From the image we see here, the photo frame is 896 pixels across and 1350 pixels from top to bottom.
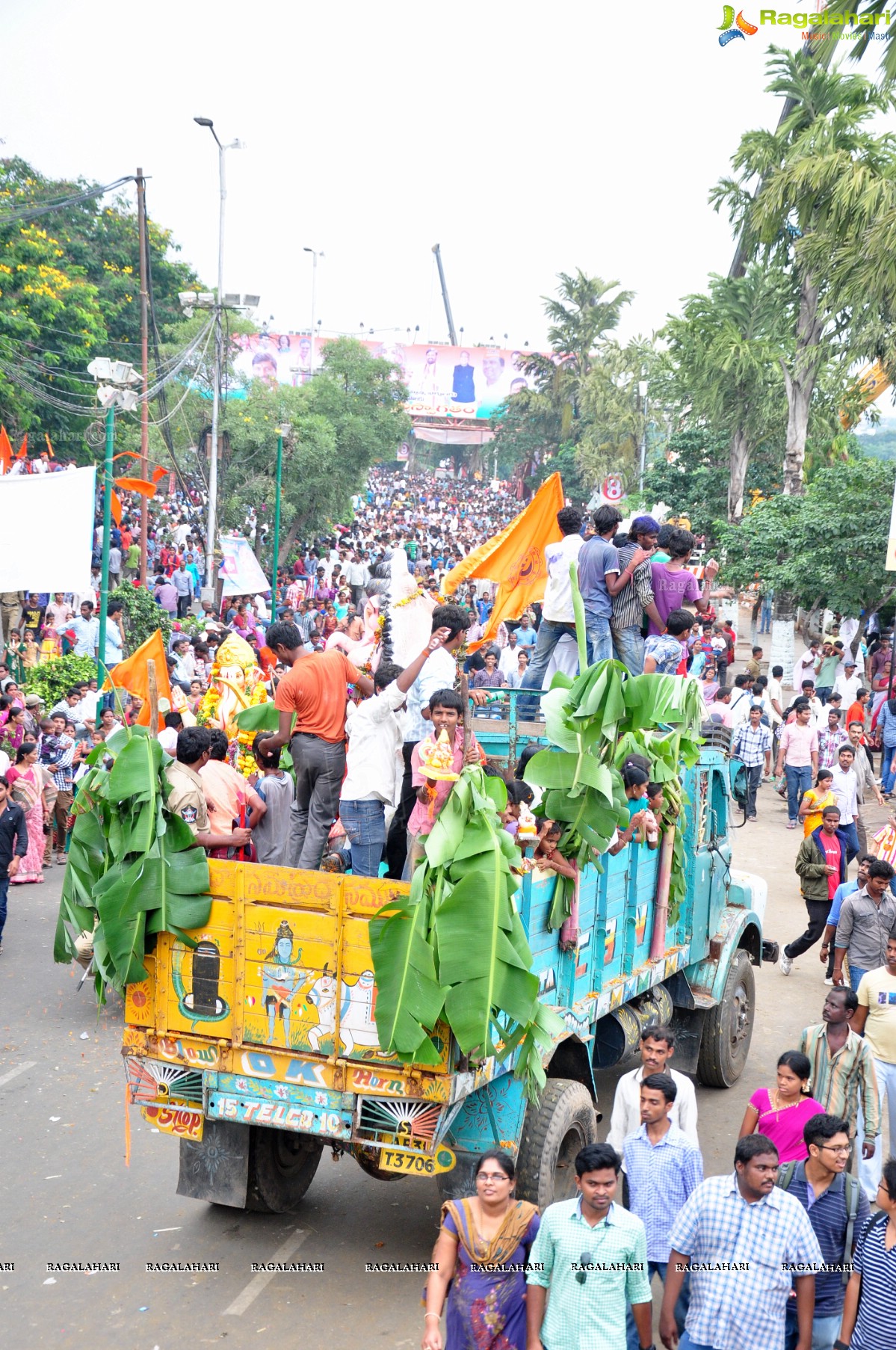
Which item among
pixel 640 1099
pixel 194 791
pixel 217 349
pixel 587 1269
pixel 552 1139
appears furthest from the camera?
pixel 217 349

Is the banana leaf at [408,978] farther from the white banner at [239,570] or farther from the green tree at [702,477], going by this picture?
the green tree at [702,477]

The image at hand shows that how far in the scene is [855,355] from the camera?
77.9 feet

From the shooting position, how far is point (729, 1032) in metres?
8.53

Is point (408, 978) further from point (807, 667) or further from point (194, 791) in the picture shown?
point (807, 667)

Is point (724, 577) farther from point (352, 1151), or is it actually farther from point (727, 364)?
point (352, 1151)

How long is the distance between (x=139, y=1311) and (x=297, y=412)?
30.2m

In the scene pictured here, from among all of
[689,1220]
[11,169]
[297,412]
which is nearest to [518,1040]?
[689,1220]

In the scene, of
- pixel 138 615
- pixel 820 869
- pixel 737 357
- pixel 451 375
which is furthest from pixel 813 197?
pixel 451 375

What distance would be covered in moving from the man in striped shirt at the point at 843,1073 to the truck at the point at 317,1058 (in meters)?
1.07

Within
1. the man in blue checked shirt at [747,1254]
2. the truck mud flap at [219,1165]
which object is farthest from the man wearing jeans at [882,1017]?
the truck mud flap at [219,1165]

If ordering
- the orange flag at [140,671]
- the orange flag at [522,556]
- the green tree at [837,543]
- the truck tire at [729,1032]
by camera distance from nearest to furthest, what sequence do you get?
1. the truck tire at [729,1032]
2. the orange flag at [140,671]
3. the orange flag at [522,556]
4. the green tree at [837,543]

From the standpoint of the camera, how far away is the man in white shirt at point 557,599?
8758 millimetres

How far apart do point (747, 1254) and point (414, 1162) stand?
4.90ft

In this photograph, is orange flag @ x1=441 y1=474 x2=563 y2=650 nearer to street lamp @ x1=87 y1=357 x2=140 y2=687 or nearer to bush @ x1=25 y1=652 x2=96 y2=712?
street lamp @ x1=87 y1=357 x2=140 y2=687
